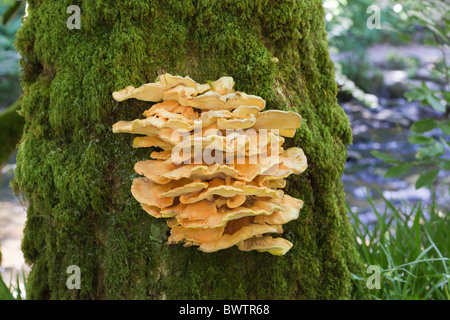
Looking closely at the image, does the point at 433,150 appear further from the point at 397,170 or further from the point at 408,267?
the point at 408,267

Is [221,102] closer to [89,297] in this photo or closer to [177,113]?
[177,113]

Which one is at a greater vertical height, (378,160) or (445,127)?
(378,160)

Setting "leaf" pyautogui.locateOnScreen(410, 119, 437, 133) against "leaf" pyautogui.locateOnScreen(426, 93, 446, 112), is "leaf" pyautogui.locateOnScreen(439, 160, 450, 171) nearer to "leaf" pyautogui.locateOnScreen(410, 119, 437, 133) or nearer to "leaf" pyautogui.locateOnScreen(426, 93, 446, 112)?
"leaf" pyautogui.locateOnScreen(410, 119, 437, 133)

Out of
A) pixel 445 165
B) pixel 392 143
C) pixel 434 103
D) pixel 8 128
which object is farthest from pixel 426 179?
pixel 392 143

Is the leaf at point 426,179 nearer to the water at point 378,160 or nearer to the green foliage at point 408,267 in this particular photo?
the green foliage at point 408,267

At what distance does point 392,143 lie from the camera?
387 inches

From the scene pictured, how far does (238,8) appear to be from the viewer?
1855 mm

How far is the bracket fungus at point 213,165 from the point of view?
4.77ft

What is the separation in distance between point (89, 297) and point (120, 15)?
1433 mm

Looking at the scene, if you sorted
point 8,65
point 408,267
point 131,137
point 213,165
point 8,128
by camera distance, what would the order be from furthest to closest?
point 8,65 < point 8,128 < point 408,267 < point 131,137 < point 213,165

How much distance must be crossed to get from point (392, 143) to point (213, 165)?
946cm

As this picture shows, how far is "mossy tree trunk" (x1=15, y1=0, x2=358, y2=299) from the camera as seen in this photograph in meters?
1.83

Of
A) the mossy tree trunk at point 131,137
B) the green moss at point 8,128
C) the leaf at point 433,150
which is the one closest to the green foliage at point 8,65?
the green moss at point 8,128

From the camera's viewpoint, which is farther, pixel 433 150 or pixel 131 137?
pixel 433 150
